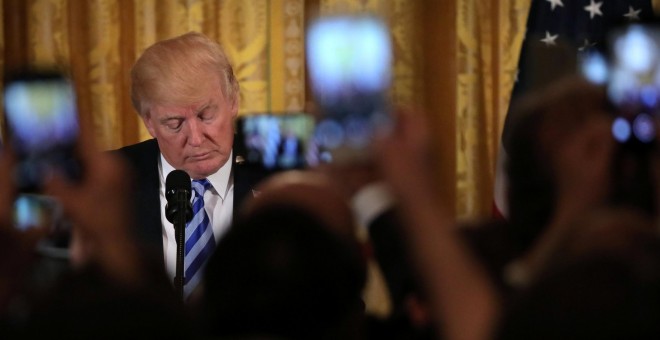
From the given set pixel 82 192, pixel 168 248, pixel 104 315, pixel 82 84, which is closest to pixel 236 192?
pixel 168 248

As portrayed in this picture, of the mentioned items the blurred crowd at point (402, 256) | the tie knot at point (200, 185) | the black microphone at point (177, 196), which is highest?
the blurred crowd at point (402, 256)

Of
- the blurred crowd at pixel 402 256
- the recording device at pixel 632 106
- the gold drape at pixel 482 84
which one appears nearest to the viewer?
the blurred crowd at pixel 402 256

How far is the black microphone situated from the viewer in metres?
2.27

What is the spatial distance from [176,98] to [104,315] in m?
1.97

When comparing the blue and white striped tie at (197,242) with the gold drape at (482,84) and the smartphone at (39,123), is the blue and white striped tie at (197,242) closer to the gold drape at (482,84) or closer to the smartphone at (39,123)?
the smartphone at (39,123)

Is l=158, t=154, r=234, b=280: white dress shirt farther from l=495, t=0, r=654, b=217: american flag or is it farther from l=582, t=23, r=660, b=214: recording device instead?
l=495, t=0, r=654, b=217: american flag

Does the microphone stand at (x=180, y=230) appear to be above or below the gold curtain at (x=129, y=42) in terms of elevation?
below

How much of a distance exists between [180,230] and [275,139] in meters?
0.27

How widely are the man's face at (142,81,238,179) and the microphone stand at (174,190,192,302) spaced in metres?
0.63

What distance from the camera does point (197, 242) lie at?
2.62 metres

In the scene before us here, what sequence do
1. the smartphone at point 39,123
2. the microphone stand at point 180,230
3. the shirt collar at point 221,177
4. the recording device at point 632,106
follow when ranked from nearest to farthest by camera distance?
the recording device at point 632,106 → the smartphone at point 39,123 → the microphone stand at point 180,230 → the shirt collar at point 221,177

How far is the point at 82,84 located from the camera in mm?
4902

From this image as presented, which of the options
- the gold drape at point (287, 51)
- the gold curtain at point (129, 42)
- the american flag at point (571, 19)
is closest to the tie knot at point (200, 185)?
the american flag at point (571, 19)

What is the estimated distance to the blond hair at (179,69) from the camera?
2854mm
